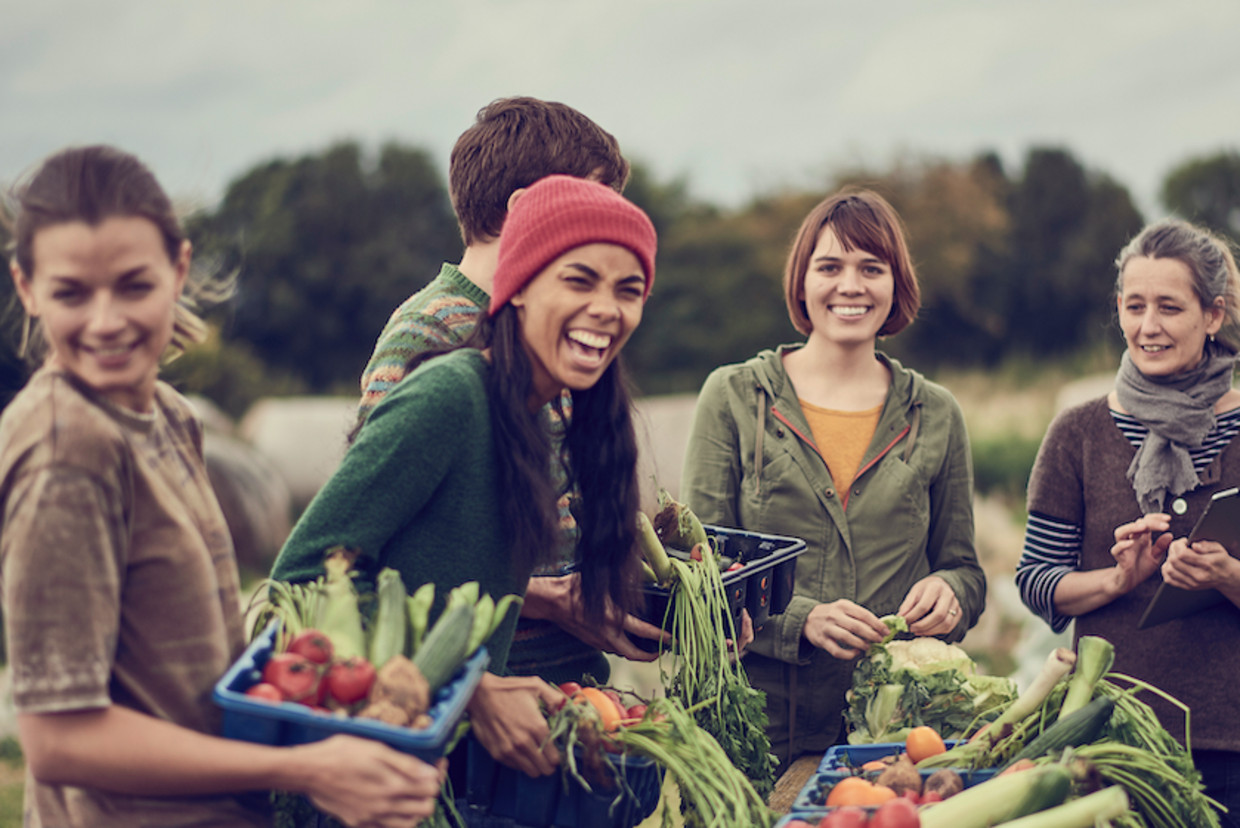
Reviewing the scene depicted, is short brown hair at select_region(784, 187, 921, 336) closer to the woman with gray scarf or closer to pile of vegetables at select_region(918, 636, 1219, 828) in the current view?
the woman with gray scarf

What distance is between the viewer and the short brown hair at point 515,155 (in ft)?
8.96

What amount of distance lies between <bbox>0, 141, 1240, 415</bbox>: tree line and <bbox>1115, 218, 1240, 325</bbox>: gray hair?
18.8 meters

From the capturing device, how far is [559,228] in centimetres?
214

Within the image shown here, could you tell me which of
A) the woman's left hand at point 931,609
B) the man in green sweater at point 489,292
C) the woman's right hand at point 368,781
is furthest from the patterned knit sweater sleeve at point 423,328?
the woman's left hand at point 931,609

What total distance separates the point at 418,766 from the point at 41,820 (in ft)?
2.07

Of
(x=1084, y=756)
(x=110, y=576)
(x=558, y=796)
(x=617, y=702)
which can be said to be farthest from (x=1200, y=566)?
(x=110, y=576)

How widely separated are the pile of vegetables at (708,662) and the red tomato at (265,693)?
33.8 inches

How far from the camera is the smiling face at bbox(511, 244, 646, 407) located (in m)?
2.15

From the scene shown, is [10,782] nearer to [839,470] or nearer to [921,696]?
[839,470]

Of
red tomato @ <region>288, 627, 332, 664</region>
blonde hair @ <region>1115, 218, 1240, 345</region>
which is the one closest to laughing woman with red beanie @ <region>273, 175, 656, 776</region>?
red tomato @ <region>288, 627, 332, 664</region>

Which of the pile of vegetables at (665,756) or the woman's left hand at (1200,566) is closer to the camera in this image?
the pile of vegetables at (665,756)

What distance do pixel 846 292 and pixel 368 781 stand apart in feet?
7.46

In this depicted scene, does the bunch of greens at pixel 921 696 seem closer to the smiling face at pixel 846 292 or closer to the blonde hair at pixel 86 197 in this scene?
the smiling face at pixel 846 292

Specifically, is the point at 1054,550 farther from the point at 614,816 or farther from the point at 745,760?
the point at 614,816
